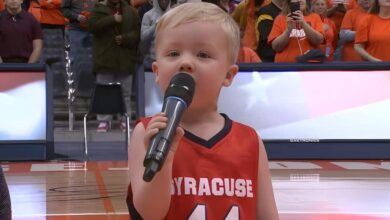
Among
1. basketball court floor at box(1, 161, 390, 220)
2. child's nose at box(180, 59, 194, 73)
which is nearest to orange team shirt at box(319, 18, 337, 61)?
basketball court floor at box(1, 161, 390, 220)

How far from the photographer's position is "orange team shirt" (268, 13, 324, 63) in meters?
11.1

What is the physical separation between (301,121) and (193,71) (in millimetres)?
9076

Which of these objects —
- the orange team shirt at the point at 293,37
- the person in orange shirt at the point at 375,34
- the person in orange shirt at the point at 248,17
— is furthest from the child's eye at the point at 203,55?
the person in orange shirt at the point at 248,17

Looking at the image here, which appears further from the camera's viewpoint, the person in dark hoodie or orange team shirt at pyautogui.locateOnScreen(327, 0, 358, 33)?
orange team shirt at pyautogui.locateOnScreen(327, 0, 358, 33)

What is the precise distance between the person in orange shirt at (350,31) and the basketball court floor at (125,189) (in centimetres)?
222

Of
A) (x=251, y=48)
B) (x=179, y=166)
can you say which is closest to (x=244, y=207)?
(x=179, y=166)

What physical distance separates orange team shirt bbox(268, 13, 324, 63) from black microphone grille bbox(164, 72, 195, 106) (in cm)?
894

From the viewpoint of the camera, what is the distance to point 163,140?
194 centimetres

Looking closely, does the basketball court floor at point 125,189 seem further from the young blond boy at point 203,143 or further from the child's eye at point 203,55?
the child's eye at point 203,55

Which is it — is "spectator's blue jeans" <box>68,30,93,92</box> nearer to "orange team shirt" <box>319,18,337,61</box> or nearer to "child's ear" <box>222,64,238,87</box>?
"orange team shirt" <box>319,18,337,61</box>

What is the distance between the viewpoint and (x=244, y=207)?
2.35 metres

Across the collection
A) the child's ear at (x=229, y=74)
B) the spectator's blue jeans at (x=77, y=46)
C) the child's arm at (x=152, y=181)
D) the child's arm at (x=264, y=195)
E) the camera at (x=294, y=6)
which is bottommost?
the spectator's blue jeans at (x=77, y=46)

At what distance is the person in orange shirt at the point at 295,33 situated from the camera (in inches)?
428

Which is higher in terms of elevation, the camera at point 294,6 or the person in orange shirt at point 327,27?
the camera at point 294,6
